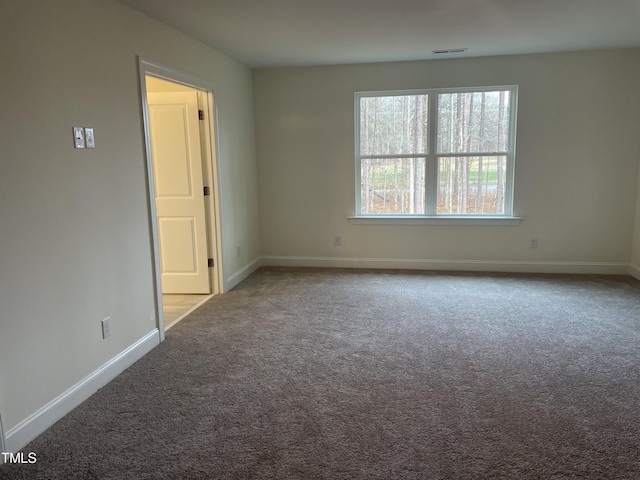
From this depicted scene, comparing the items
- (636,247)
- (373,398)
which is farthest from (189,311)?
(636,247)

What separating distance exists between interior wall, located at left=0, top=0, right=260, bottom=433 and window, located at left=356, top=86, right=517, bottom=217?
8.63 feet

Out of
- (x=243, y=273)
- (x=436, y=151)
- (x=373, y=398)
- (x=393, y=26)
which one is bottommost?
(x=373, y=398)

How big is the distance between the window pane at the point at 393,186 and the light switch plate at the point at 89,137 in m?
3.38

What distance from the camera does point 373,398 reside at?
8.16ft

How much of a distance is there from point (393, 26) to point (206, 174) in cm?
220

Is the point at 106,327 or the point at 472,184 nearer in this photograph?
the point at 106,327

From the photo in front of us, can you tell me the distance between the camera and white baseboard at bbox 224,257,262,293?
4773 millimetres

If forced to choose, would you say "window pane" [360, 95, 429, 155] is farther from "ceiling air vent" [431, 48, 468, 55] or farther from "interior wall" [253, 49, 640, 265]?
"ceiling air vent" [431, 48, 468, 55]

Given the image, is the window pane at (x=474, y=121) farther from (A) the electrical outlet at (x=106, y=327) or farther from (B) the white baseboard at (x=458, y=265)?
(A) the electrical outlet at (x=106, y=327)

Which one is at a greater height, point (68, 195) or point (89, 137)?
point (89, 137)

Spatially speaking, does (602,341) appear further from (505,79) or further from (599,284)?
(505,79)

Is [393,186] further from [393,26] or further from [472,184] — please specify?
[393,26]

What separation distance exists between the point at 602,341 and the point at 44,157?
12.4ft

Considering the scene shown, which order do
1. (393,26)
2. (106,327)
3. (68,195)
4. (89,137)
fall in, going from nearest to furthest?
(68,195)
(89,137)
(106,327)
(393,26)
